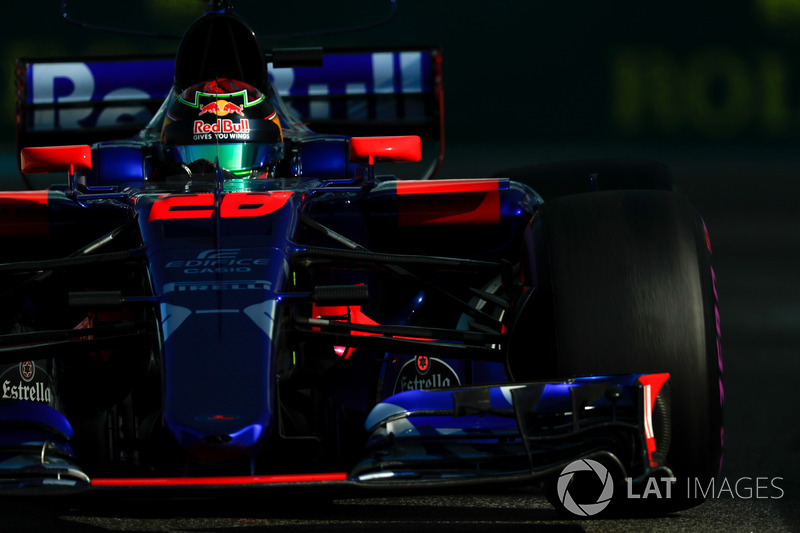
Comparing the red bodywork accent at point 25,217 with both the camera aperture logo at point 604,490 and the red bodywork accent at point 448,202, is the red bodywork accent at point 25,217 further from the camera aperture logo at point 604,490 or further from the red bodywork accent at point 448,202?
the camera aperture logo at point 604,490

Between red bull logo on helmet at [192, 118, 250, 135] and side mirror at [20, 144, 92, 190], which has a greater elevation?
red bull logo on helmet at [192, 118, 250, 135]

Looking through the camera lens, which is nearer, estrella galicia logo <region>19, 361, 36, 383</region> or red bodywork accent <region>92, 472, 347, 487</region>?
red bodywork accent <region>92, 472, 347, 487</region>

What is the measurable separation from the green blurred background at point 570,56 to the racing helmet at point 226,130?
43.5 ft

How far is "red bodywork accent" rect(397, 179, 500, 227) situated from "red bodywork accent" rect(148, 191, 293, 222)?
519mm

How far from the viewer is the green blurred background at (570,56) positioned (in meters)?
18.6

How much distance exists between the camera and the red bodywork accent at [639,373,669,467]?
3066 mm

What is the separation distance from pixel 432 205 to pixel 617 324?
130 centimetres

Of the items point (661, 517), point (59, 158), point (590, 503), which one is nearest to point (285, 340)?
point (590, 503)

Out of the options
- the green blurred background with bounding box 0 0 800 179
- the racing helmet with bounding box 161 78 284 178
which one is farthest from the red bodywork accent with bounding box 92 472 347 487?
the green blurred background with bounding box 0 0 800 179

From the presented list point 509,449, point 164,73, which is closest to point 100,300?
point 509,449

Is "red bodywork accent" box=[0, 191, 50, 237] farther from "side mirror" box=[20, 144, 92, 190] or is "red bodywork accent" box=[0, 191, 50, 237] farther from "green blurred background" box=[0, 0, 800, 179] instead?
"green blurred background" box=[0, 0, 800, 179]

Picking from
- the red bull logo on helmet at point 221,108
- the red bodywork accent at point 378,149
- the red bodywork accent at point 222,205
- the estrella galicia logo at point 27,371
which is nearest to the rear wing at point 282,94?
the red bull logo on helmet at point 221,108

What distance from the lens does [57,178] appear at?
462 inches

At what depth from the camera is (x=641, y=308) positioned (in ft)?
10.9
